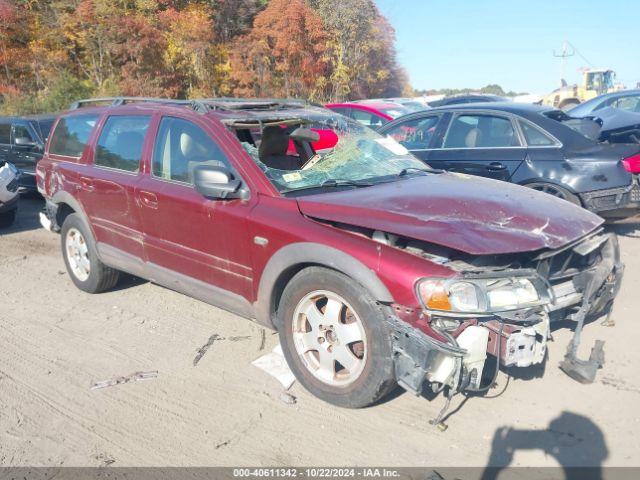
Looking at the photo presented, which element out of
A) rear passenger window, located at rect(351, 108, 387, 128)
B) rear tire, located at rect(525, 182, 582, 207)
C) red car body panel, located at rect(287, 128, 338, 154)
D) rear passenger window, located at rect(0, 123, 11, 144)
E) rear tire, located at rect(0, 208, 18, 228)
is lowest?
rear tire, located at rect(0, 208, 18, 228)

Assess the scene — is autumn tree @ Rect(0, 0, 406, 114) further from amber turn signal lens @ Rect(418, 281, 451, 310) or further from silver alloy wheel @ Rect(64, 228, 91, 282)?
amber turn signal lens @ Rect(418, 281, 451, 310)

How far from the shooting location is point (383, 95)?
34.2m

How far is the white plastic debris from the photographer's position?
370cm

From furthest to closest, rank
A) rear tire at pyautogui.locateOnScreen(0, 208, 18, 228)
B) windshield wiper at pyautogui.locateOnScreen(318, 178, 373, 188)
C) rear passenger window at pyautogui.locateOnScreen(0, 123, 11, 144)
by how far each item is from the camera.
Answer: rear passenger window at pyautogui.locateOnScreen(0, 123, 11, 144) < rear tire at pyautogui.locateOnScreen(0, 208, 18, 228) < windshield wiper at pyautogui.locateOnScreen(318, 178, 373, 188)

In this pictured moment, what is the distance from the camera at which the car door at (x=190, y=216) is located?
3.81 m

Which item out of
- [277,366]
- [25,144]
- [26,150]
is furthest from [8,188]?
[277,366]

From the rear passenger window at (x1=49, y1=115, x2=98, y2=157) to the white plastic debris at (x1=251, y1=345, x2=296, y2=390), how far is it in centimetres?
273

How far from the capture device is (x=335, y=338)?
10.9 feet

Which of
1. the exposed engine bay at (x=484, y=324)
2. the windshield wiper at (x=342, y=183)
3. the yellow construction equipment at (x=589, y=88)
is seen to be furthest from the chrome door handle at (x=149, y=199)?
the yellow construction equipment at (x=589, y=88)

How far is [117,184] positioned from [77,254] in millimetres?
1260

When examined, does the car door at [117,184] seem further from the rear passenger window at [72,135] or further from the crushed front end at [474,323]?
the crushed front end at [474,323]

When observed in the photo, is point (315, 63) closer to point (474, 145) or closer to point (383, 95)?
point (383, 95)

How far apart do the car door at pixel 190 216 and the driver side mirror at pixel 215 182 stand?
12 centimetres

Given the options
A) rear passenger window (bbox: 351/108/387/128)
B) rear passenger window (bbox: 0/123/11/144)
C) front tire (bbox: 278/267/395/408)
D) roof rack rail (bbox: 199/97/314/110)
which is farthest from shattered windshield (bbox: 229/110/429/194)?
rear passenger window (bbox: 0/123/11/144)
